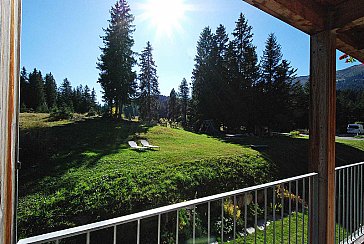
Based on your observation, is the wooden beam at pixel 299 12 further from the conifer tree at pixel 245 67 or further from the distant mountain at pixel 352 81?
the distant mountain at pixel 352 81

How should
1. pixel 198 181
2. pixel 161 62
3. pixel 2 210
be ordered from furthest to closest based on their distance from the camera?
1. pixel 161 62
2. pixel 198 181
3. pixel 2 210

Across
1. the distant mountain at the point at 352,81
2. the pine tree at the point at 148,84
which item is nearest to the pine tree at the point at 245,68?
the distant mountain at the point at 352,81

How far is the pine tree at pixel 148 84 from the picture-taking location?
61.4 feet

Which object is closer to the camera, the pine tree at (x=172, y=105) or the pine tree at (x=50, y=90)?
the pine tree at (x=50, y=90)

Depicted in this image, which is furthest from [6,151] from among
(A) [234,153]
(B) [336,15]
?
(A) [234,153]

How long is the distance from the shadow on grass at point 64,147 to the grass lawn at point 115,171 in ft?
0.08

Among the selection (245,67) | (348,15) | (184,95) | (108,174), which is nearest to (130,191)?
(108,174)

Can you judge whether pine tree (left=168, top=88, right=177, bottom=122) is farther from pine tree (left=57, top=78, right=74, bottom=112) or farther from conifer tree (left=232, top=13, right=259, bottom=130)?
pine tree (left=57, top=78, right=74, bottom=112)

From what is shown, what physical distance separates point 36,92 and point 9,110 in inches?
706

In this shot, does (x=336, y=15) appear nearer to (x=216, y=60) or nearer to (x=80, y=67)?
(x=80, y=67)

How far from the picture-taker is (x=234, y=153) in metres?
9.04

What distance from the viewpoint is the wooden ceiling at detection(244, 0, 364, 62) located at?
5.68ft

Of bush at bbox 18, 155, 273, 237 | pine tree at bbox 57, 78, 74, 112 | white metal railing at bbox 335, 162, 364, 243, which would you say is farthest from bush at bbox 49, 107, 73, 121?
white metal railing at bbox 335, 162, 364, 243

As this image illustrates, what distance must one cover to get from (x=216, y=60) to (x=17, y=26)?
1846 cm
